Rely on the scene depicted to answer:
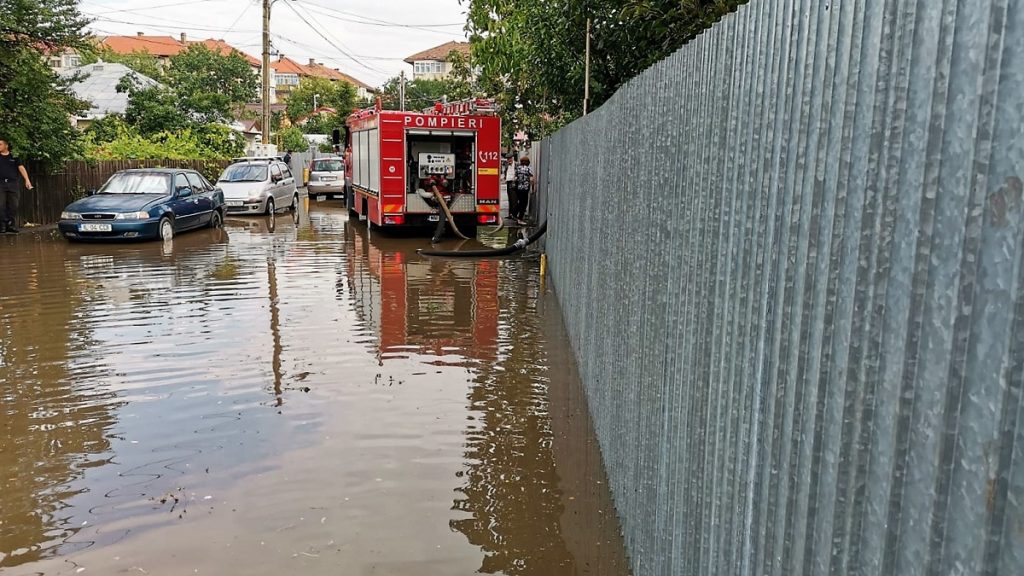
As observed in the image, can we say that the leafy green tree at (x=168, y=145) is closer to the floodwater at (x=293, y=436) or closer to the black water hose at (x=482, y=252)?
the black water hose at (x=482, y=252)

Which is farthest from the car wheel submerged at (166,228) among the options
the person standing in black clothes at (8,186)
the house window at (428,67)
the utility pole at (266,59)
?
the house window at (428,67)

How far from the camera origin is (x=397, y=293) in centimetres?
1098

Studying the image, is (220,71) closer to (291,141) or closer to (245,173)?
(291,141)

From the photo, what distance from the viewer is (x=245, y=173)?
23328 millimetres

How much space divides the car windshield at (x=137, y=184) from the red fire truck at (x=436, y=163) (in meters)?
4.43

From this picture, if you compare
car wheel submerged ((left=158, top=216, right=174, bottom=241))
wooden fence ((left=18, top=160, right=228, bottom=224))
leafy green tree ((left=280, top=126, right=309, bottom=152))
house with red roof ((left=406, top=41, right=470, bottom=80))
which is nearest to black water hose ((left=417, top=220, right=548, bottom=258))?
car wheel submerged ((left=158, top=216, right=174, bottom=241))

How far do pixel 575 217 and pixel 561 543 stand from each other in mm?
4066

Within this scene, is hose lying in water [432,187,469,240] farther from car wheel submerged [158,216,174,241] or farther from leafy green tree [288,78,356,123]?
leafy green tree [288,78,356,123]

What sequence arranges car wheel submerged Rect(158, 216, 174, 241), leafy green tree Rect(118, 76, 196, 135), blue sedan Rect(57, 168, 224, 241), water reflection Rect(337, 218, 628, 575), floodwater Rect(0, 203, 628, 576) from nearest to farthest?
1. floodwater Rect(0, 203, 628, 576)
2. water reflection Rect(337, 218, 628, 575)
3. blue sedan Rect(57, 168, 224, 241)
4. car wheel submerged Rect(158, 216, 174, 241)
5. leafy green tree Rect(118, 76, 196, 135)

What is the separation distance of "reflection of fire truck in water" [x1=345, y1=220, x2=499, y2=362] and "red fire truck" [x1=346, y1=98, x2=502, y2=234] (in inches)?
74.6

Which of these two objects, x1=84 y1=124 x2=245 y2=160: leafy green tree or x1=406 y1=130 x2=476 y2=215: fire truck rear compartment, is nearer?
x1=406 y1=130 x2=476 y2=215: fire truck rear compartment

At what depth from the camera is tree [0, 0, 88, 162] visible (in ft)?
56.9

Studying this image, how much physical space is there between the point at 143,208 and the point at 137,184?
163 centimetres

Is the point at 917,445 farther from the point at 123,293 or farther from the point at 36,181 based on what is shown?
the point at 36,181
